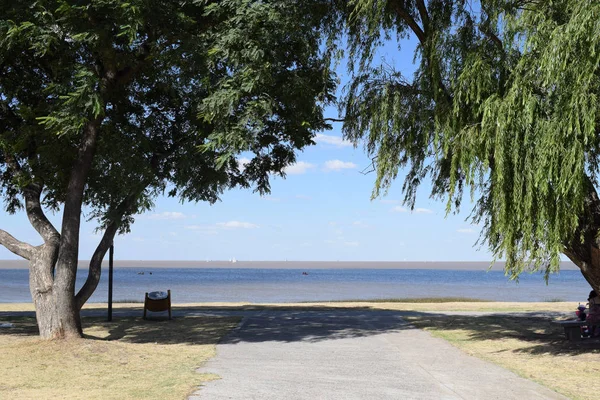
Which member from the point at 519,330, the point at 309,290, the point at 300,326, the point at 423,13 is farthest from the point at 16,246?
the point at 309,290

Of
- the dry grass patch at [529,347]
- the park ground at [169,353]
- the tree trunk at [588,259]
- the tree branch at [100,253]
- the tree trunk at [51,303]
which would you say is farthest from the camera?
the tree branch at [100,253]

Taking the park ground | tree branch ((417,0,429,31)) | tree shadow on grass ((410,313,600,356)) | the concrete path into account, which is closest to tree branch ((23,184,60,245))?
the park ground

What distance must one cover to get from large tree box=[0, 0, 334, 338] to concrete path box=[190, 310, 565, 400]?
13.3 feet

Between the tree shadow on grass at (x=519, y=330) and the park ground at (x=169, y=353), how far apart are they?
2cm

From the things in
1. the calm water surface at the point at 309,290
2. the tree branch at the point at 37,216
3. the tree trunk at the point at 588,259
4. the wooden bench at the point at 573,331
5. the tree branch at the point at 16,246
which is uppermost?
the tree branch at the point at 37,216

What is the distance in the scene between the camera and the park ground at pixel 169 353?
31.5 feet

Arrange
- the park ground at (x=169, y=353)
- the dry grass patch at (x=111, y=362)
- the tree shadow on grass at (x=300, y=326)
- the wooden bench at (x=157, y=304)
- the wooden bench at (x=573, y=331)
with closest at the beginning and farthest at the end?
the dry grass patch at (x=111, y=362) → the park ground at (x=169, y=353) → the wooden bench at (x=573, y=331) → the tree shadow on grass at (x=300, y=326) → the wooden bench at (x=157, y=304)

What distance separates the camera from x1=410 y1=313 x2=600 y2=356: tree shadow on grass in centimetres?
1394

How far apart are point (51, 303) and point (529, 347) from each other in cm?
1053

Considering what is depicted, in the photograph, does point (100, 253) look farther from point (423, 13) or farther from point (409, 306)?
point (409, 306)

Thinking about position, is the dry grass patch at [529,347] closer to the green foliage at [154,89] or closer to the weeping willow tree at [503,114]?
the weeping willow tree at [503,114]

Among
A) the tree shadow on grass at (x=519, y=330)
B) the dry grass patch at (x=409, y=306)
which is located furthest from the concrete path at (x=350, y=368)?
the dry grass patch at (x=409, y=306)

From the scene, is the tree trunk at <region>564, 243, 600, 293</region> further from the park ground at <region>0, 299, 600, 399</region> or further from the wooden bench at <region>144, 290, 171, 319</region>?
the wooden bench at <region>144, 290, 171, 319</region>

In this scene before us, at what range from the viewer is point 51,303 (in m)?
14.2
